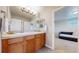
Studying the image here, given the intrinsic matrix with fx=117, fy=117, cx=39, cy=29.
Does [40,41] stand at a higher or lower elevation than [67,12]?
lower

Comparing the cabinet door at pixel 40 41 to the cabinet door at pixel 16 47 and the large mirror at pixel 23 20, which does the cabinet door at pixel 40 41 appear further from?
the cabinet door at pixel 16 47

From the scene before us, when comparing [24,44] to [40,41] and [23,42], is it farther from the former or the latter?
[40,41]

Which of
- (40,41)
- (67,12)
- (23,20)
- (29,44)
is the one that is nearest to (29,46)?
(29,44)

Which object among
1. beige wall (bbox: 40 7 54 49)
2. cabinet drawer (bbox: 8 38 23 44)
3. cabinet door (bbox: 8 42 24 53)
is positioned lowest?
cabinet door (bbox: 8 42 24 53)

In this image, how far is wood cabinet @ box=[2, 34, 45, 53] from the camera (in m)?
1.85

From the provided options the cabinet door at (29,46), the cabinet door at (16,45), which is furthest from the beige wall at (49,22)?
the cabinet door at (16,45)

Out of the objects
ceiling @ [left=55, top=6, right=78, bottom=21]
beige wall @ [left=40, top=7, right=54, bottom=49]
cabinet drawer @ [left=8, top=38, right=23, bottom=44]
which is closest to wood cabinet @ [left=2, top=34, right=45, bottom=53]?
cabinet drawer @ [left=8, top=38, right=23, bottom=44]

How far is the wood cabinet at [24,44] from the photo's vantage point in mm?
1850

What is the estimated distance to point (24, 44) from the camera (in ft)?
6.44

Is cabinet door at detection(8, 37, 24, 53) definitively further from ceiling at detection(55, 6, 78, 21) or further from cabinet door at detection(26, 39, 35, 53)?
ceiling at detection(55, 6, 78, 21)

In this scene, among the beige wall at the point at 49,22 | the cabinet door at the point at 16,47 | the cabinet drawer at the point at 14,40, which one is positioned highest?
the beige wall at the point at 49,22

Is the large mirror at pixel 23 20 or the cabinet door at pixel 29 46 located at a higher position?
the large mirror at pixel 23 20

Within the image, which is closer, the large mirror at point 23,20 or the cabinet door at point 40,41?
the large mirror at point 23,20
